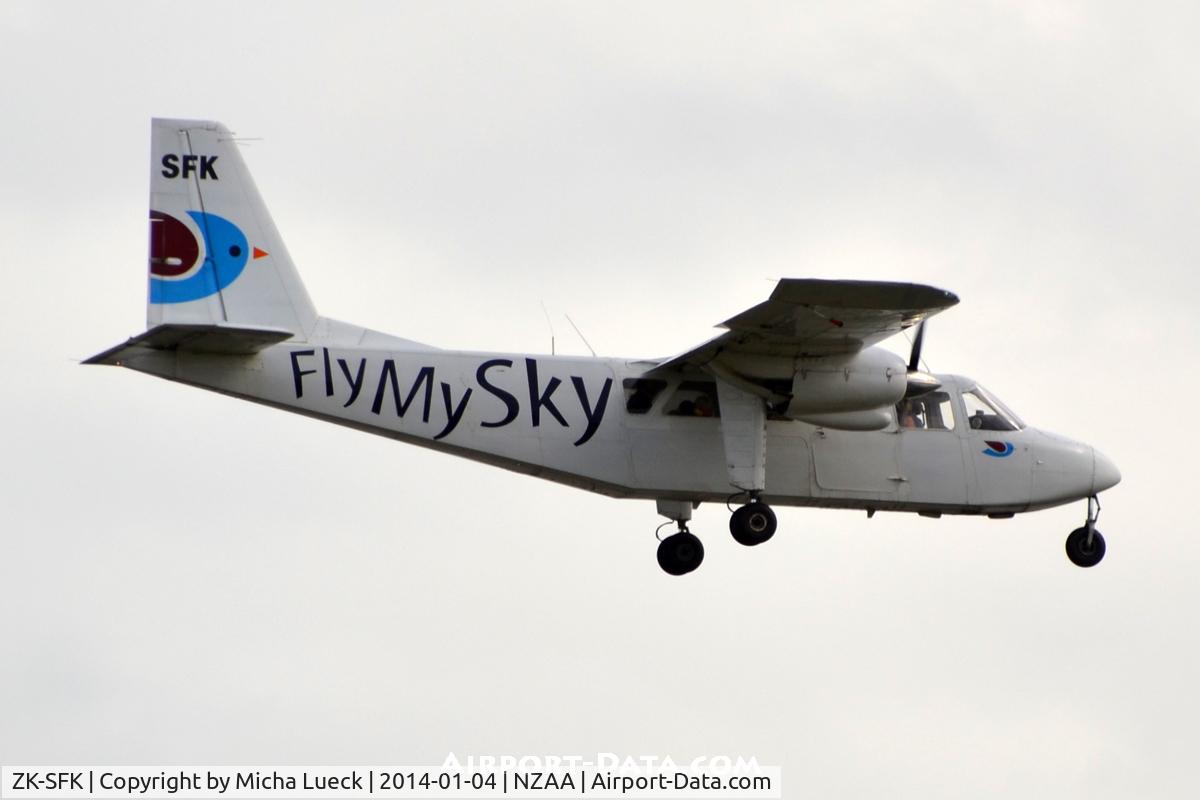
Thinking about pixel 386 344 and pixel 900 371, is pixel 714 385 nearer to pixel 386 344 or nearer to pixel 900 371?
pixel 900 371

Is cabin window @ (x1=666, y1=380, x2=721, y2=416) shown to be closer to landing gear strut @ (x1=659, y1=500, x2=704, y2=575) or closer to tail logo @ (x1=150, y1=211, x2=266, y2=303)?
landing gear strut @ (x1=659, y1=500, x2=704, y2=575)

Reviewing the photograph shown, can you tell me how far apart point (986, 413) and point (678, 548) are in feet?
16.3

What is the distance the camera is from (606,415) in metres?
33.5

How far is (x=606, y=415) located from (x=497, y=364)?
1.69 metres

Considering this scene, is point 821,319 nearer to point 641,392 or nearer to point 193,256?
point 641,392

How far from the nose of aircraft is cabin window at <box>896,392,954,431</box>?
2.45 meters

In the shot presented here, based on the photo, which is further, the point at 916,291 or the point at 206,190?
the point at 206,190

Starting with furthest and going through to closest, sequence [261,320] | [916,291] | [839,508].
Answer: [839,508], [261,320], [916,291]

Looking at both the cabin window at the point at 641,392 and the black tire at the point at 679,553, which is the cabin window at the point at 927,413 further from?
the cabin window at the point at 641,392

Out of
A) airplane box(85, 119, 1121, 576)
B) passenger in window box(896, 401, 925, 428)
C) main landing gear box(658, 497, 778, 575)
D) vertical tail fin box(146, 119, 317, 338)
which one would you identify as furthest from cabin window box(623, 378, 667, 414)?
vertical tail fin box(146, 119, 317, 338)

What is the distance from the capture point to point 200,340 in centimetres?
3148

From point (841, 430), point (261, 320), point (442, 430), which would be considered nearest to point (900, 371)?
point (841, 430)

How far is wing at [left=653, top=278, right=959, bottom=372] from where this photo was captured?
30.7 metres

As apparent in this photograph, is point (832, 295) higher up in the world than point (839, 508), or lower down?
higher up
